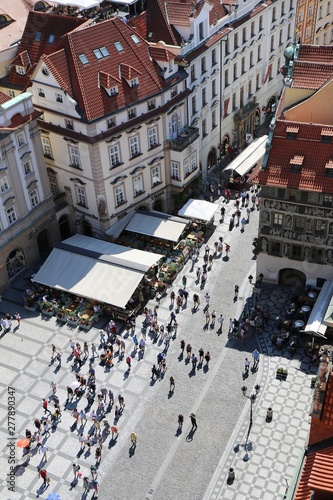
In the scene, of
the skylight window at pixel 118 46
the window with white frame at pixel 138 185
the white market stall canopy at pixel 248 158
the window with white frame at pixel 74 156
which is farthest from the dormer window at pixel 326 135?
the window with white frame at pixel 74 156

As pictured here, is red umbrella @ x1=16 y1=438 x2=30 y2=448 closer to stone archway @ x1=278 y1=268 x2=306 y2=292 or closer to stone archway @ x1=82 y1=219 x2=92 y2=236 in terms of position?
stone archway @ x1=82 y1=219 x2=92 y2=236

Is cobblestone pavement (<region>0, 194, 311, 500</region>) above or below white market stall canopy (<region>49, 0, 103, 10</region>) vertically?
below

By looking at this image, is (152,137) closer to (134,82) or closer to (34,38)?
(134,82)

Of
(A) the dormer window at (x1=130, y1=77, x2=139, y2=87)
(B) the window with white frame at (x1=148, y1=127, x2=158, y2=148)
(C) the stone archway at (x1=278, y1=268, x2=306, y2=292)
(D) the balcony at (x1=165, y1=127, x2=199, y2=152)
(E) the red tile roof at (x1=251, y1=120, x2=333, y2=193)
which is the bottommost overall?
(C) the stone archway at (x1=278, y1=268, x2=306, y2=292)

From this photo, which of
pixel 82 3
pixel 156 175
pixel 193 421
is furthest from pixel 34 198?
pixel 193 421

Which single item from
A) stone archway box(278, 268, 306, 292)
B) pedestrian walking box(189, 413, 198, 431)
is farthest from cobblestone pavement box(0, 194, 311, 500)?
stone archway box(278, 268, 306, 292)

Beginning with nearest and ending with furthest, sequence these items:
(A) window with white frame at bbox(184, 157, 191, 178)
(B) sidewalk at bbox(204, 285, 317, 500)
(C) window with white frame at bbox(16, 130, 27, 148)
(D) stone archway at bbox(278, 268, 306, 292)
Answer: (B) sidewalk at bbox(204, 285, 317, 500)
(C) window with white frame at bbox(16, 130, 27, 148)
(D) stone archway at bbox(278, 268, 306, 292)
(A) window with white frame at bbox(184, 157, 191, 178)

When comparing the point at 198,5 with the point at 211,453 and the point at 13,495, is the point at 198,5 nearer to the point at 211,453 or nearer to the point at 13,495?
the point at 211,453
